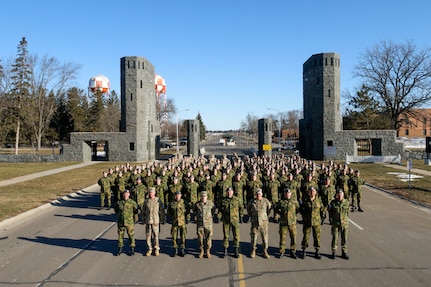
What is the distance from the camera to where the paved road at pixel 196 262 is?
7.06 m

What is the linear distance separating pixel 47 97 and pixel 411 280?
195 ft

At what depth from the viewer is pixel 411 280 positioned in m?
6.96

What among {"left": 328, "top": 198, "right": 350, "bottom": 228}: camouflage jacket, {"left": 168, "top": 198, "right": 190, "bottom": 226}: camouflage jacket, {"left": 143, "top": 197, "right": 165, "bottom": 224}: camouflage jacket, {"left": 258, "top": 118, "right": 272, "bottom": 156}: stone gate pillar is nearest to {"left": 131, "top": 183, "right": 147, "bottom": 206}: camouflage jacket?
{"left": 143, "top": 197, "right": 165, "bottom": 224}: camouflage jacket

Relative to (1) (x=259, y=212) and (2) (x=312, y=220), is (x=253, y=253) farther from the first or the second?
(2) (x=312, y=220)

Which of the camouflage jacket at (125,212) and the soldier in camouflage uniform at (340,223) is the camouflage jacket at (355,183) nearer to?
the soldier in camouflage uniform at (340,223)

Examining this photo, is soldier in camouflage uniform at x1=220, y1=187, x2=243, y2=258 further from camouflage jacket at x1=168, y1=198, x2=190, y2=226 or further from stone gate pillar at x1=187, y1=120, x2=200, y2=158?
stone gate pillar at x1=187, y1=120, x2=200, y2=158

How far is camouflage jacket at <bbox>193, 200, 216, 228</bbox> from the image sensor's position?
8.30 meters

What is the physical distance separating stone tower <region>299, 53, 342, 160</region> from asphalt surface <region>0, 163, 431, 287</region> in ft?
88.7

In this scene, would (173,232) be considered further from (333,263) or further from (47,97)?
(47,97)

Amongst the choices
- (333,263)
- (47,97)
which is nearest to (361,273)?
(333,263)

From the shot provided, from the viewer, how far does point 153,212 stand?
8.56 metres

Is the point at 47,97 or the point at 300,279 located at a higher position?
the point at 47,97

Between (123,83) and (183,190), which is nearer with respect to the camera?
(183,190)

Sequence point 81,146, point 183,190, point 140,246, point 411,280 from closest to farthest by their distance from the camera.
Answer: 1. point 411,280
2. point 140,246
3. point 183,190
4. point 81,146
